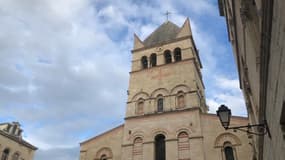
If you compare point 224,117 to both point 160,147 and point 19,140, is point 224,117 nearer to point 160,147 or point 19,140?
point 160,147

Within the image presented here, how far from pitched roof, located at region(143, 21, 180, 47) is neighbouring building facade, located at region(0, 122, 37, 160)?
15.5 meters

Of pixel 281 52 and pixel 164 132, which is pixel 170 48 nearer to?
pixel 164 132

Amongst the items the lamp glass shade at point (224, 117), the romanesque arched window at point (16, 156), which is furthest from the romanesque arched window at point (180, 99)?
the romanesque arched window at point (16, 156)

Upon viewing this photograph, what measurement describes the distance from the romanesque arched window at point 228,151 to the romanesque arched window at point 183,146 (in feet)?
8.20

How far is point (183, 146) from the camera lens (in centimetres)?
1908

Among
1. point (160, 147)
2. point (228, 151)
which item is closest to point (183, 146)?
point (160, 147)

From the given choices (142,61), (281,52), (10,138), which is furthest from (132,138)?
(281,52)

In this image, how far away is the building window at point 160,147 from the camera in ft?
64.2

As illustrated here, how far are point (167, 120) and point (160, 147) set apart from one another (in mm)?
2090

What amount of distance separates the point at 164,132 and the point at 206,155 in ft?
11.3

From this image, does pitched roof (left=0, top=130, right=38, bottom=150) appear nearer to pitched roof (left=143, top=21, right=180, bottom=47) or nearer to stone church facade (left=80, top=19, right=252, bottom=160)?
stone church facade (left=80, top=19, right=252, bottom=160)

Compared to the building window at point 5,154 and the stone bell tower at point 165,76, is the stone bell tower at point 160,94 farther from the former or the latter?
the building window at point 5,154

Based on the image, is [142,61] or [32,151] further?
Result: [32,151]

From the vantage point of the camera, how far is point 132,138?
20.9 meters
